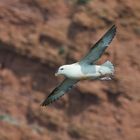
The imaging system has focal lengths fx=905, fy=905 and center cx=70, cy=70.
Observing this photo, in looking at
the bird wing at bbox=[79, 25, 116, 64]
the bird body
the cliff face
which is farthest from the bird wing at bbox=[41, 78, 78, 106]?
the cliff face

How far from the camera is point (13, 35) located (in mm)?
18016

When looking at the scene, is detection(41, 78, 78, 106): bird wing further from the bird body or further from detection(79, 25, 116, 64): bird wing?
the bird body

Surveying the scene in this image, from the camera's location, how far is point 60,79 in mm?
17594

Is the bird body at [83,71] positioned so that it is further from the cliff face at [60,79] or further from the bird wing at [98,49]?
the cliff face at [60,79]

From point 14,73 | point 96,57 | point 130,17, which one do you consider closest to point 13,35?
point 14,73

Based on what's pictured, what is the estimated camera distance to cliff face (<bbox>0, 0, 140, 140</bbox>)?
1752 cm

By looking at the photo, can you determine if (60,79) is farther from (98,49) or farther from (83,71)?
(83,71)

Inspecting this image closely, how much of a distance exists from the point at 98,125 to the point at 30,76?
1.65 meters

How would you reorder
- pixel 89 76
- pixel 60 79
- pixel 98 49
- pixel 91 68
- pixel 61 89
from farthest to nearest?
1. pixel 60 79
2. pixel 61 89
3. pixel 98 49
4. pixel 91 68
5. pixel 89 76

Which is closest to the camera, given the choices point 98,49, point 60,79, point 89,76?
point 89,76

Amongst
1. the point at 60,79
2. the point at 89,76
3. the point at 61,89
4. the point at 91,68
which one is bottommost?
the point at 89,76

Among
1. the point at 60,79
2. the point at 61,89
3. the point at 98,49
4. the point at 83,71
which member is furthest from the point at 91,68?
the point at 60,79

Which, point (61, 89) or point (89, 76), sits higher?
point (61, 89)

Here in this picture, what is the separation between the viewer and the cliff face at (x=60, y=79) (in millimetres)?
17516
